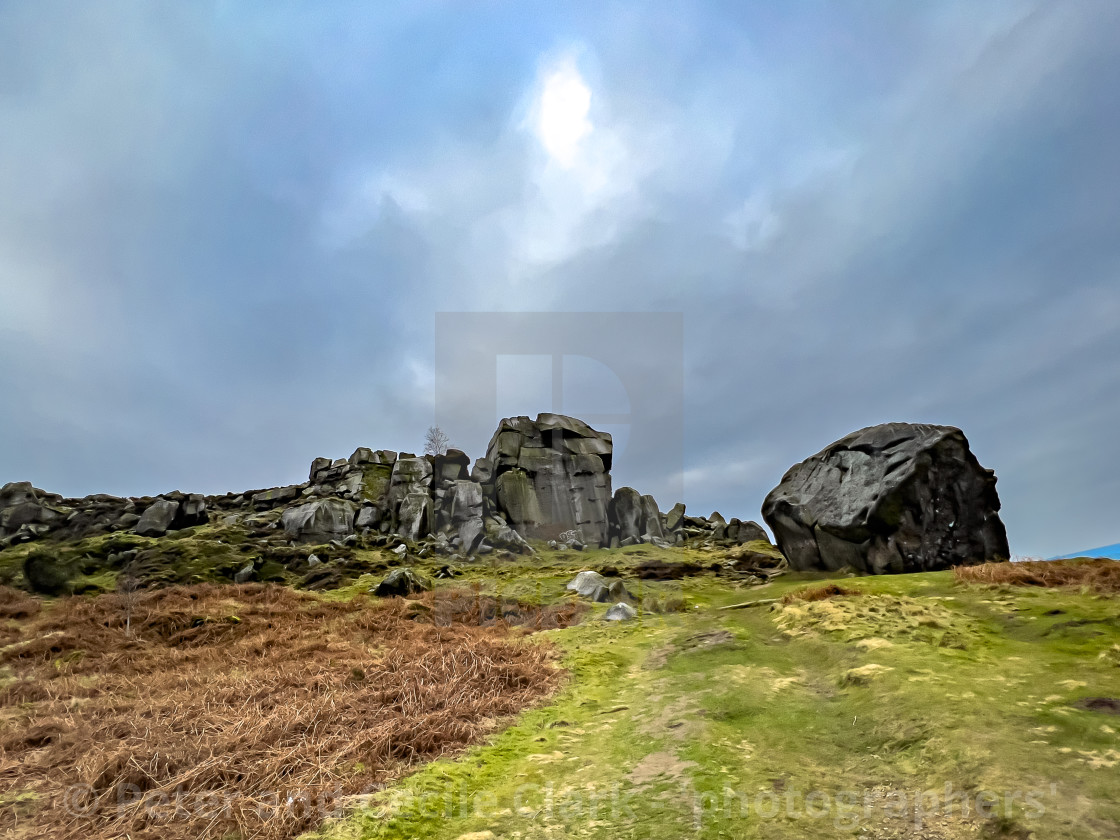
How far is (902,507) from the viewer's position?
65.7 feet

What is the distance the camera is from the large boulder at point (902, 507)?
20.0m

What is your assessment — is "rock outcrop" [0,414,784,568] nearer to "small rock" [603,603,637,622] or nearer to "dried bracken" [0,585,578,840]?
"dried bracken" [0,585,578,840]

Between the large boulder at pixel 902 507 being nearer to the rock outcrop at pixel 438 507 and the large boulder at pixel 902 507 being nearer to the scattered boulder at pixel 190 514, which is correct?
the rock outcrop at pixel 438 507

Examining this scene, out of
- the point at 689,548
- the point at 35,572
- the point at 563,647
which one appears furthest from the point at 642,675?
the point at 689,548

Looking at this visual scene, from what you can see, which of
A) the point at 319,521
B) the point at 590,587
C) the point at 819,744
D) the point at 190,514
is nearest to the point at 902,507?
the point at 590,587

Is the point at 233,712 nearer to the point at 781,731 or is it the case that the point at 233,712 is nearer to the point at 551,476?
the point at 781,731

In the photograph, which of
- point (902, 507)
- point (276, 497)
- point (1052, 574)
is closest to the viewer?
point (1052, 574)

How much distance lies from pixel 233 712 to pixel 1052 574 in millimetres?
16731

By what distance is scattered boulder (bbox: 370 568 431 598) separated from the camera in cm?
2350

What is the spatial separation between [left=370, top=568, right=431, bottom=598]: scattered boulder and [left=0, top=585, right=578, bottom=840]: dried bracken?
22.1ft

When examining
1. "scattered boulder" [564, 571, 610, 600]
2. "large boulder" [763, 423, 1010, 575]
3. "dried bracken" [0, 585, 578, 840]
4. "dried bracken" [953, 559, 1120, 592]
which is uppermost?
"large boulder" [763, 423, 1010, 575]

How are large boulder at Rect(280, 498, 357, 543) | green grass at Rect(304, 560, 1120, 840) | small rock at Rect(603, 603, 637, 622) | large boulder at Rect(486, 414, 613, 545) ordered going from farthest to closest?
large boulder at Rect(486, 414, 613, 545) → large boulder at Rect(280, 498, 357, 543) → small rock at Rect(603, 603, 637, 622) → green grass at Rect(304, 560, 1120, 840)

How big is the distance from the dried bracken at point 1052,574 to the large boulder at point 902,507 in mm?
5325

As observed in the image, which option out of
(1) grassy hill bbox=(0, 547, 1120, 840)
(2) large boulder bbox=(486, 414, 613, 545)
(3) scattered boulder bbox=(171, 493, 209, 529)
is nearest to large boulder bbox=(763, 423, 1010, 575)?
(1) grassy hill bbox=(0, 547, 1120, 840)
